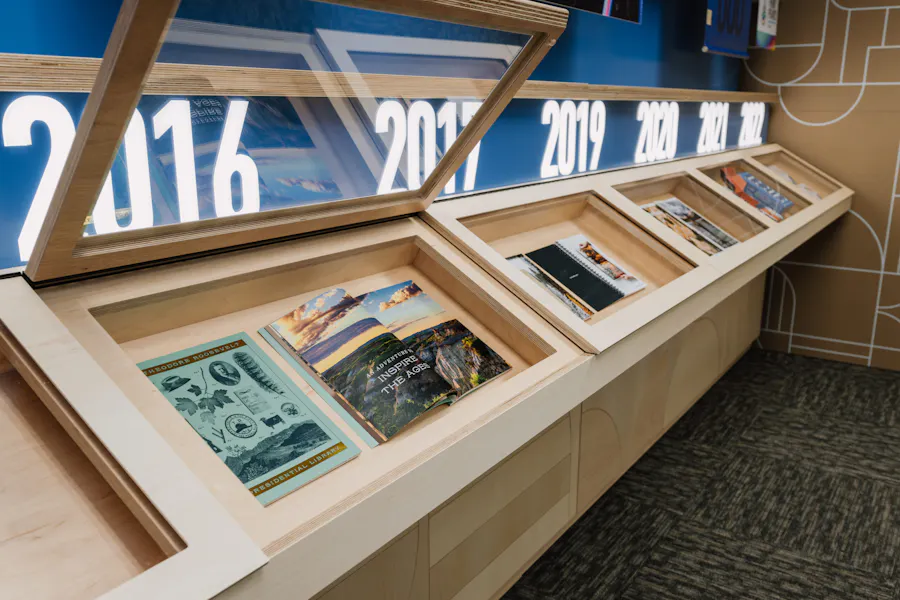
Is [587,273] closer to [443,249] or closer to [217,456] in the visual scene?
[443,249]

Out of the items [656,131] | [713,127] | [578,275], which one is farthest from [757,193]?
[578,275]

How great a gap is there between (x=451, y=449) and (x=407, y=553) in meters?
0.57

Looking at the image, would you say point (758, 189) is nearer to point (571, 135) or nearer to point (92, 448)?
→ point (571, 135)

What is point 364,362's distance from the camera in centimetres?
124

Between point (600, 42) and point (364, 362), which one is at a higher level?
point (600, 42)

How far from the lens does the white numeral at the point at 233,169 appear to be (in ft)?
3.42

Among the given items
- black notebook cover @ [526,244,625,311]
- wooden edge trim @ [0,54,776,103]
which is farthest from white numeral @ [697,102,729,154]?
wooden edge trim @ [0,54,776,103]

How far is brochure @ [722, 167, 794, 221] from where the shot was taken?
3.04m

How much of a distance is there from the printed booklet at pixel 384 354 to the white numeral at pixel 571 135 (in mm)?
1302

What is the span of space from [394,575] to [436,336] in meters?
0.56

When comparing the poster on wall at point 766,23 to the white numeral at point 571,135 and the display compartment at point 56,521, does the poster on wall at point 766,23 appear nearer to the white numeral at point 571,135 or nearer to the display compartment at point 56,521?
the white numeral at point 571,135

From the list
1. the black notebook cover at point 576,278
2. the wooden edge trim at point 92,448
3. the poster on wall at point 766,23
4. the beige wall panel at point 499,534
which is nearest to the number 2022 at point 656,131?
the poster on wall at point 766,23

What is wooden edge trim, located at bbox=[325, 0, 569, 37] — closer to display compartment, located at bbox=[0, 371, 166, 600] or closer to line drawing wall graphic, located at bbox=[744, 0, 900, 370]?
display compartment, located at bbox=[0, 371, 166, 600]

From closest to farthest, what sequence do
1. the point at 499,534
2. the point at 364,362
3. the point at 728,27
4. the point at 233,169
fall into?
the point at 233,169 < the point at 364,362 < the point at 499,534 < the point at 728,27
